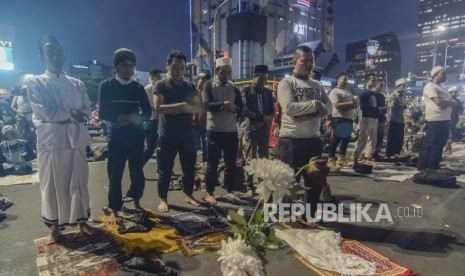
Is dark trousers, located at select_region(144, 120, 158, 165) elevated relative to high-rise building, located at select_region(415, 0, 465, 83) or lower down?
lower down

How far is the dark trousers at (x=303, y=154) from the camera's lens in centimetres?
363

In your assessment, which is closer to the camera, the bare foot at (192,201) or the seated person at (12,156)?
the bare foot at (192,201)

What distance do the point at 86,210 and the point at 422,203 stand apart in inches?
210

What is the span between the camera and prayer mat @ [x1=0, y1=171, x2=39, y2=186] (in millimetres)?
6289

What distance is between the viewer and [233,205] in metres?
4.70

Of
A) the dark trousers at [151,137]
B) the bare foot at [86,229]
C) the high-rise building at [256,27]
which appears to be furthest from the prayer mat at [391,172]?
the high-rise building at [256,27]

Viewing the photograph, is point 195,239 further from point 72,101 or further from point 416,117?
point 416,117

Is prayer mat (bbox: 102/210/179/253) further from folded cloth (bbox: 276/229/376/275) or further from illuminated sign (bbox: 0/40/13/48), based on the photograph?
illuminated sign (bbox: 0/40/13/48)

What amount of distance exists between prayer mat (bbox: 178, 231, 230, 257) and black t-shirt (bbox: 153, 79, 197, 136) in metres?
1.64

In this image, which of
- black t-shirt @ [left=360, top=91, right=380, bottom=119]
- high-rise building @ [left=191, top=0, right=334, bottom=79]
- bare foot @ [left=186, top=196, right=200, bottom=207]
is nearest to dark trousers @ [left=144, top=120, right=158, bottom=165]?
bare foot @ [left=186, top=196, right=200, bottom=207]

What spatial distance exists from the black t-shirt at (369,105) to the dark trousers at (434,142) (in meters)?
1.42

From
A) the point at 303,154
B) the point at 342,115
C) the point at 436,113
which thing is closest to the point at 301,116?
the point at 303,154

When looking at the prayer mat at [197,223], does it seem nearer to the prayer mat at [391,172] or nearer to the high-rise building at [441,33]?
the prayer mat at [391,172]

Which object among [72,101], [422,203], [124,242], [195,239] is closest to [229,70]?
[72,101]
